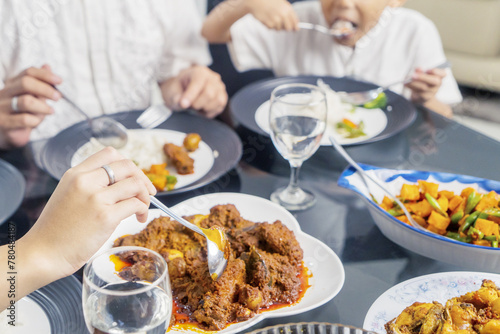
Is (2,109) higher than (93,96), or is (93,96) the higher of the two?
(2,109)

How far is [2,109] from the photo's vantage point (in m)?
1.49

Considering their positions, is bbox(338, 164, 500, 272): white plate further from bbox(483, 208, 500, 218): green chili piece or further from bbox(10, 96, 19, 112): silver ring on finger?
bbox(10, 96, 19, 112): silver ring on finger

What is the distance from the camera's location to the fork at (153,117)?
1.67m

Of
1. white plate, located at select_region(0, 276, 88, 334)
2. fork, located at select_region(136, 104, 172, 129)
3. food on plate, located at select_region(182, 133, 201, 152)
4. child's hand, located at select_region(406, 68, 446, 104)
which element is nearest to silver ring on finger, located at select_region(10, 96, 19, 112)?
fork, located at select_region(136, 104, 172, 129)

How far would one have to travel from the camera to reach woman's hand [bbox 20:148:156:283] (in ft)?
2.62

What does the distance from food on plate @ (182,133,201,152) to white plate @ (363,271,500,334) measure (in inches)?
29.6

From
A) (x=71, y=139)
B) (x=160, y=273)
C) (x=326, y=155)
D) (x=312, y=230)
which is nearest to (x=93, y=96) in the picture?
(x=71, y=139)

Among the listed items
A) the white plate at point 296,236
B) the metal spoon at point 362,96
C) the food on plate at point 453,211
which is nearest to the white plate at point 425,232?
the food on plate at point 453,211

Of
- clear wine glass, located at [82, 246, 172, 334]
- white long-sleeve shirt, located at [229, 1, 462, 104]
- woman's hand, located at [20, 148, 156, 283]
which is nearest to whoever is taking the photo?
clear wine glass, located at [82, 246, 172, 334]

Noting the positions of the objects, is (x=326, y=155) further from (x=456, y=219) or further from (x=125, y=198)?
(x=125, y=198)

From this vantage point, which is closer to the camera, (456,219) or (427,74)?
(456,219)

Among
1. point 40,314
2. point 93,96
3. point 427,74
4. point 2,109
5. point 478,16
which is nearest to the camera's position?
point 40,314

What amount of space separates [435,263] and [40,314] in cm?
80

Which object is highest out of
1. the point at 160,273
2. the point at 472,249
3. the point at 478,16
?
the point at 160,273
